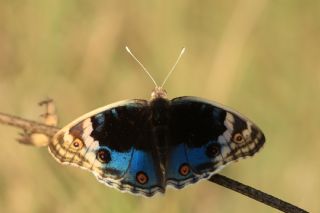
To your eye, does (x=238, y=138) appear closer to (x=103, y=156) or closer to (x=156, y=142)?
(x=156, y=142)

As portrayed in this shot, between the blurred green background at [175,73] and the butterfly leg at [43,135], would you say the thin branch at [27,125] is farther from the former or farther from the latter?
the blurred green background at [175,73]

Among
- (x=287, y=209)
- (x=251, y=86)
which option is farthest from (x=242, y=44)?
(x=287, y=209)

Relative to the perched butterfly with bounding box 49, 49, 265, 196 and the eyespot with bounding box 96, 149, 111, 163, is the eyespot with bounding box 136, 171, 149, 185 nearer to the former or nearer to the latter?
the perched butterfly with bounding box 49, 49, 265, 196

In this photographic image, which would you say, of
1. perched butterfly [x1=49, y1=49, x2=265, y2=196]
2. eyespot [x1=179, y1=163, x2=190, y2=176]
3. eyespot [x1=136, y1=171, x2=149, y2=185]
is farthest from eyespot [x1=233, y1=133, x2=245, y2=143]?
eyespot [x1=136, y1=171, x2=149, y2=185]

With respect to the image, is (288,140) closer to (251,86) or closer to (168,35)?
(251,86)

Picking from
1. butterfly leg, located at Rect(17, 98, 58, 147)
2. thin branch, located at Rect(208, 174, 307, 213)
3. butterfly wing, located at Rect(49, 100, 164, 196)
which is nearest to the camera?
thin branch, located at Rect(208, 174, 307, 213)

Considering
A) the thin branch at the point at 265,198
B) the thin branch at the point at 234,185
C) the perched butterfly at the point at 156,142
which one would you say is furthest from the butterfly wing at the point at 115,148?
the thin branch at the point at 265,198
